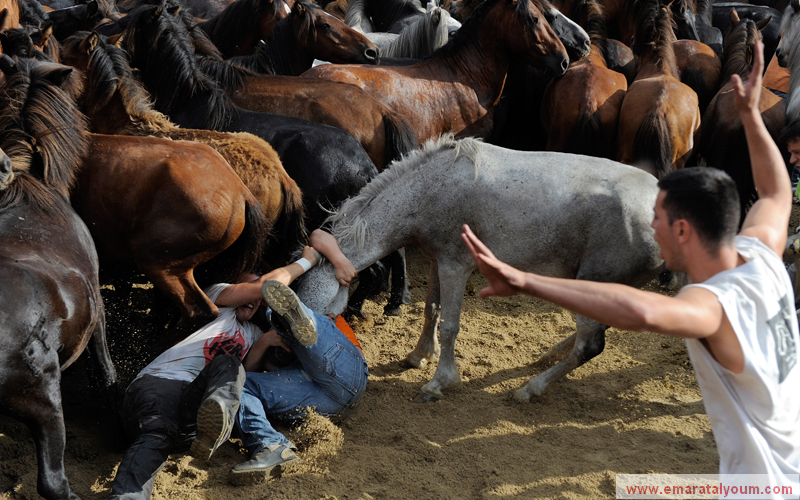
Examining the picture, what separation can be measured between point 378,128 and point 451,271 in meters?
1.89

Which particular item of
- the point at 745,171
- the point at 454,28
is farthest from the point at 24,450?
the point at 454,28

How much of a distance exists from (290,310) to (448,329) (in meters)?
1.16

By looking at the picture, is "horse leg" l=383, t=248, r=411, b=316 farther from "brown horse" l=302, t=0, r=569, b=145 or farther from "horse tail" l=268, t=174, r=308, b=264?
"brown horse" l=302, t=0, r=569, b=145

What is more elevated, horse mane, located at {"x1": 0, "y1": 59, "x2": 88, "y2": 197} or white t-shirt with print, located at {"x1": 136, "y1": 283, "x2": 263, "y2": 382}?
horse mane, located at {"x1": 0, "y1": 59, "x2": 88, "y2": 197}

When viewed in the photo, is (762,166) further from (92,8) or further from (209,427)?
(92,8)

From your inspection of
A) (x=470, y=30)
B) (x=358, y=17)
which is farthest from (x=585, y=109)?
(x=358, y=17)

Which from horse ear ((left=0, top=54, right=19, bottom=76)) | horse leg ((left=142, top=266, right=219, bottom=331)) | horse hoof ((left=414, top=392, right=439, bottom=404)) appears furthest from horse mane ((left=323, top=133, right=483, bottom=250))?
horse ear ((left=0, top=54, right=19, bottom=76))

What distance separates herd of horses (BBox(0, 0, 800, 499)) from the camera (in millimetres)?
3117

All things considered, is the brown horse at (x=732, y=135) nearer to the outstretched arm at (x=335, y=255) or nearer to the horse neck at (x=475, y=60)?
the horse neck at (x=475, y=60)

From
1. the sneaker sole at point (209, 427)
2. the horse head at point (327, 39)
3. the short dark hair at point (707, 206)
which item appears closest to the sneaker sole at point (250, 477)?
the sneaker sole at point (209, 427)

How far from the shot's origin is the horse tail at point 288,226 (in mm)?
4345

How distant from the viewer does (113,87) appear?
432 centimetres

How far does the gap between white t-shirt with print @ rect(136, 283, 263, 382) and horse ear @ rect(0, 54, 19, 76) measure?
1541 mm

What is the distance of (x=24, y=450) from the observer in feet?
10.3
